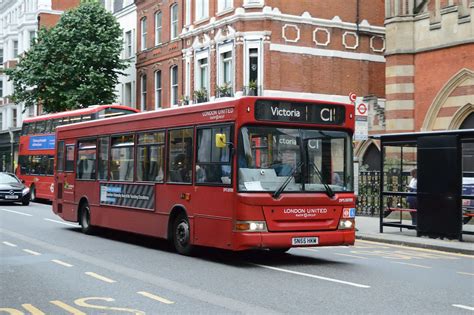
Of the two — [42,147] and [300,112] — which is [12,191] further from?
[300,112]

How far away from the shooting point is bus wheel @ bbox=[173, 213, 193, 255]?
43.8 ft

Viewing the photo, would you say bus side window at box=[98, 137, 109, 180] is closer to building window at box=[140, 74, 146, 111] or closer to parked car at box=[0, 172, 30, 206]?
parked car at box=[0, 172, 30, 206]

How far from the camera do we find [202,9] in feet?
121

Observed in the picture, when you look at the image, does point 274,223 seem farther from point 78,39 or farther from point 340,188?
point 78,39

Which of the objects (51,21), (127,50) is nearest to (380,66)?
(127,50)

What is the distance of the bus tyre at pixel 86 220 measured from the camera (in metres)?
18.1

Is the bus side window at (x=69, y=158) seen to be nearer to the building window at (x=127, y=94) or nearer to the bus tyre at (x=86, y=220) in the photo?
the bus tyre at (x=86, y=220)

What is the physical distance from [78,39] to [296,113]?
33775 mm

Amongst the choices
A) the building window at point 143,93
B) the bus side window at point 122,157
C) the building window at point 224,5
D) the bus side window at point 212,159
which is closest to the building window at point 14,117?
the building window at point 143,93

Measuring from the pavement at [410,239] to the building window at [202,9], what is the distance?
18149 millimetres

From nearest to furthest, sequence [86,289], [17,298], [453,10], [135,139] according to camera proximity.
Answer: [17,298], [86,289], [135,139], [453,10]

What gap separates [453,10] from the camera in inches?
1002

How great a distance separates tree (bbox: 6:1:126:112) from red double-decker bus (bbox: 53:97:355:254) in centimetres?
2938

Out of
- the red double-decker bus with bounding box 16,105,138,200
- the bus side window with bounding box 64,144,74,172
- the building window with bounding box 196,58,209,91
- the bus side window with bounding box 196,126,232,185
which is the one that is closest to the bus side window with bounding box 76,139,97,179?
the bus side window with bounding box 64,144,74,172
